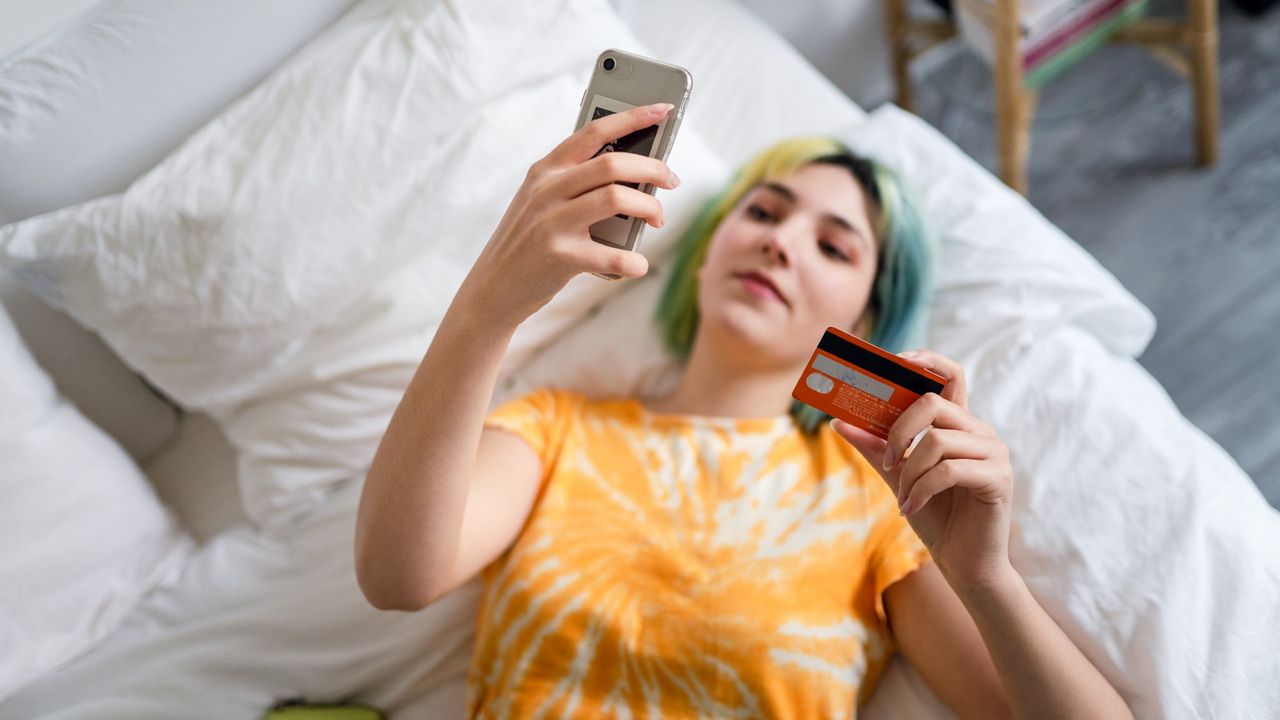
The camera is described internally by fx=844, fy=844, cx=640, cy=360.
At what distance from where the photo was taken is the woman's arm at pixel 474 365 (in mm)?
662

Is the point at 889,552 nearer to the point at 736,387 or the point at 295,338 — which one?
the point at 736,387

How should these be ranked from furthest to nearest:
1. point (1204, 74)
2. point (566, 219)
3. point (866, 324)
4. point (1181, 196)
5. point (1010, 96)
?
point (1181, 196) < point (1204, 74) < point (1010, 96) < point (866, 324) < point (566, 219)

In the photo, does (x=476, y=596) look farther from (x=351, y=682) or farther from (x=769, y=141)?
(x=769, y=141)

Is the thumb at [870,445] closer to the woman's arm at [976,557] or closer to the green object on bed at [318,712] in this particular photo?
the woman's arm at [976,557]

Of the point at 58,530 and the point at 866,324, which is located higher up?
the point at 866,324

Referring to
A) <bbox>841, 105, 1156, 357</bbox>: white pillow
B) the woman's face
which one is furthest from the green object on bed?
<bbox>841, 105, 1156, 357</bbox>: white pillow

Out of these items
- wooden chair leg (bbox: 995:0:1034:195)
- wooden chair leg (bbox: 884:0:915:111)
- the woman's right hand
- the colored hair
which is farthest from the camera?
wooden chair leg (bbox: 884:0:915:111)

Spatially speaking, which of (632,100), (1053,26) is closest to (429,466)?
(632,100)

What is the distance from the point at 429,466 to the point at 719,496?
0.39m

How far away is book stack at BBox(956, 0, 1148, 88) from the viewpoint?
147 cm

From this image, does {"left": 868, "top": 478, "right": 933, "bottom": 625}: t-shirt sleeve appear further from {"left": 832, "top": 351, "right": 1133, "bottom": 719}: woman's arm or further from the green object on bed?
the green object on bed

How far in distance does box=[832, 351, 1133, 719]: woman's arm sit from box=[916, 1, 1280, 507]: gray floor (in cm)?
94

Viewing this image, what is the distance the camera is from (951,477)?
28.7 inches

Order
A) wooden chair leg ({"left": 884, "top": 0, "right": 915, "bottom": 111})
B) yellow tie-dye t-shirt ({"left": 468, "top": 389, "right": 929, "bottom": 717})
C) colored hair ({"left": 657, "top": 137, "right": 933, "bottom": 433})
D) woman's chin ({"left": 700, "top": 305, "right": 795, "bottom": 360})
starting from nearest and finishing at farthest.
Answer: yellow tie-dye t-shirt ({"left": 468, "top": 389, "right": 929, "bottom": 717})
woman's chin ({"left": 700, "top": 305, "right": 795, "bottom": 360})
colored hair ({"left": 657, "top": 137, "right": 933, "bottom": 433})
wooden chair leg ({"left": 884, "top": 0, "right": 915, "bottom": 111})
